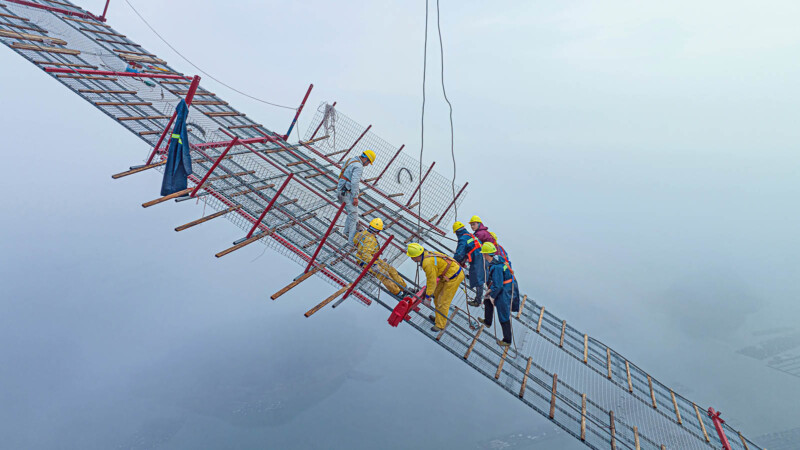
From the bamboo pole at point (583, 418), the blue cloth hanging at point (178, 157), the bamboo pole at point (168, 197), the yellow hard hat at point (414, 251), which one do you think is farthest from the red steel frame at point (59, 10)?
the bamboo pole at point (583, 418)

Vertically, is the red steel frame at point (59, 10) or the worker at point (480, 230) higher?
the red steel frame at point (59, 10)

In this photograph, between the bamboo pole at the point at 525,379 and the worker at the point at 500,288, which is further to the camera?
the worker at the point at 500,288

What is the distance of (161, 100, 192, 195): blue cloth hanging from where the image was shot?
789 centimetres

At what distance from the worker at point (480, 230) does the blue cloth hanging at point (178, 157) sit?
19.6 ft

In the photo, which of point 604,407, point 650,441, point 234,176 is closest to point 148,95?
point 234,176

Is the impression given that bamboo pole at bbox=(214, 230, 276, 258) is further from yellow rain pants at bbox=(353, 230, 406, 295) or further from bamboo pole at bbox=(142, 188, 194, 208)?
yellow rain pants at bbox=(353, 230, 406, 295)

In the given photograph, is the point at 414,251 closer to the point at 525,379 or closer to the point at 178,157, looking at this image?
the point at 525,379

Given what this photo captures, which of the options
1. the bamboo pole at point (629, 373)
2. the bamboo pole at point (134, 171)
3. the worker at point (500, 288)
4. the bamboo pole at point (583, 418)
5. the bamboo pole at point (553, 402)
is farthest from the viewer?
the bamboo pole at point (629, 373)

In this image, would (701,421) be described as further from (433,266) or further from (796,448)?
(796,448)

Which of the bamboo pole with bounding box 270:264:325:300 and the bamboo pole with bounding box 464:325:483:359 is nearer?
the bamboo pole with bounding box 270:264:325:300

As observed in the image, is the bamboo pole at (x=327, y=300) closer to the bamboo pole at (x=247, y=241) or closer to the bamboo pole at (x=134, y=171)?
the bamboo pole at (x=247, y=241)

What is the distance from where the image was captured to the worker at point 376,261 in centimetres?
812

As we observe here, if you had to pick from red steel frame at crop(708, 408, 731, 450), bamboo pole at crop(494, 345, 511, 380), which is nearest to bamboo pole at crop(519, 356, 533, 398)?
bamboo pole at crop(494, 345, 511, 380)

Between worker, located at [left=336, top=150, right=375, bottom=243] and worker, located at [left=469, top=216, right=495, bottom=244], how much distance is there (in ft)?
8.83
